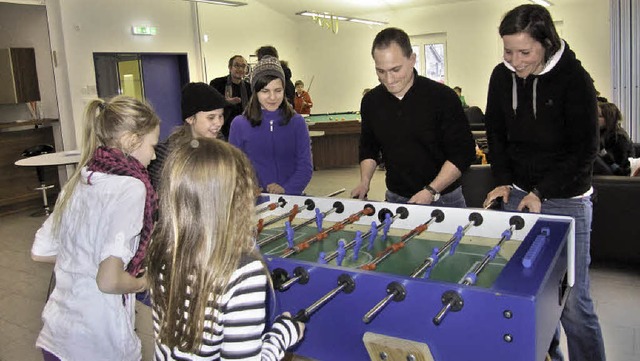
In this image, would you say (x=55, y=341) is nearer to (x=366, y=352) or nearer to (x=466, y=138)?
(x=366, y=352)

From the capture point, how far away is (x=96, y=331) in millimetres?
1688

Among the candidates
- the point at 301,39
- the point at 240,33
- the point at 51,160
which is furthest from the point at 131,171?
the point at 301,39

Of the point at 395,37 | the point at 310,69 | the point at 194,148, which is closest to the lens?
the point at 194,148

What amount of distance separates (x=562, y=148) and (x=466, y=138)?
1.63 ft

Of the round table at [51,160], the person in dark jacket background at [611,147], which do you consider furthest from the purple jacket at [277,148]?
the round table at [51,160]

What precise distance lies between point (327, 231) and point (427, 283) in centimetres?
79

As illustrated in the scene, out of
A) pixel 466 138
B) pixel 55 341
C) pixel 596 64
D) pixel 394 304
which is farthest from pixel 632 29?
pixel 55 341

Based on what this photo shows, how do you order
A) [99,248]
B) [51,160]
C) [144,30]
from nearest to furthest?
1. [99,248]
2. [51,160]
3. [144,30]

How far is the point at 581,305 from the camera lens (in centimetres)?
223

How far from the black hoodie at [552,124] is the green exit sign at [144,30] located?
8635 millimetres

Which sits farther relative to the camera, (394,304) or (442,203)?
(442,203)

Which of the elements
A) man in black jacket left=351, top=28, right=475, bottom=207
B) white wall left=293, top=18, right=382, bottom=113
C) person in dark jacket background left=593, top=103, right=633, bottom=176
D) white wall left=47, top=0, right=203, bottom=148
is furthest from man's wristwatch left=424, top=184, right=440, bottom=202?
white wall left=293, top=18, right=382, bottom=113

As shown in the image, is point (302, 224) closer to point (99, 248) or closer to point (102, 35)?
point (99, 248)

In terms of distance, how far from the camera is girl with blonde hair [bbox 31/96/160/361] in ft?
5.26
